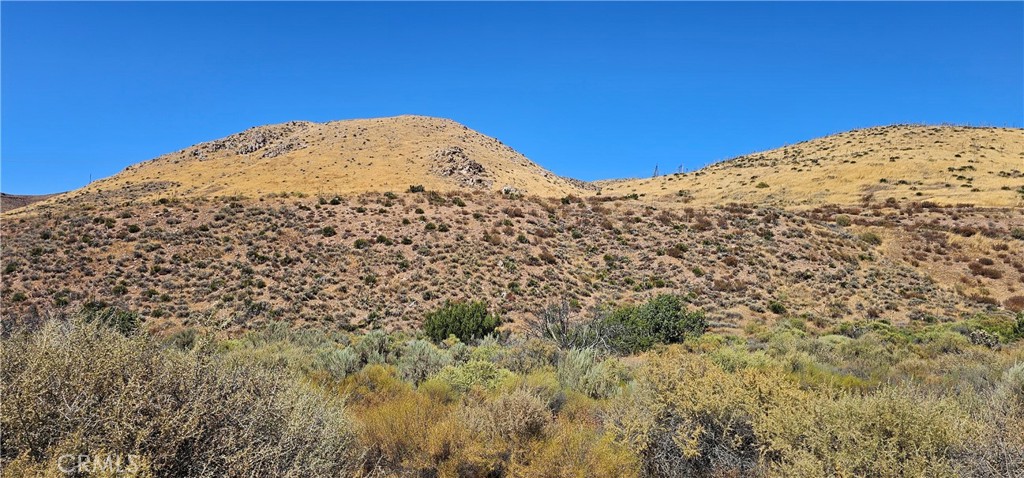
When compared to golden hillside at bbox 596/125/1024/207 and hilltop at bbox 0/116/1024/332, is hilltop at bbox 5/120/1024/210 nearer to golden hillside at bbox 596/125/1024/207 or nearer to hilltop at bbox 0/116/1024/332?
golden hillside at bbox 596/125/1024/207

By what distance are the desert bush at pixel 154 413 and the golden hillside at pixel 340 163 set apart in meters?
47.2

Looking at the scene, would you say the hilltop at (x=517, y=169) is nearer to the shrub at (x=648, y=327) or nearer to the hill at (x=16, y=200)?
the hill at (x=16, y=200)

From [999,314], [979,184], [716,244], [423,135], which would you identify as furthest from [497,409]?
[423,135]

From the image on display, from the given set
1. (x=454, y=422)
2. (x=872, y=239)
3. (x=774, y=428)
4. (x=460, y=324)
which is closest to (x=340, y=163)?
(x=460, y=324)

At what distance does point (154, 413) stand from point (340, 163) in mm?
63539

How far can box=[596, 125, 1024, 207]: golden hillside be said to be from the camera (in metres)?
44.2

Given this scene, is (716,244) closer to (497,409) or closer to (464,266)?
(464,266)

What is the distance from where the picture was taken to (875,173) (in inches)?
2042

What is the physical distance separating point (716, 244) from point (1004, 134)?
64.5 metres

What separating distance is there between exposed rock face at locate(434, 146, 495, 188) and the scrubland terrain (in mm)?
986

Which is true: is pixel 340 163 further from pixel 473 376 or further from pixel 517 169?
pixel 473 376

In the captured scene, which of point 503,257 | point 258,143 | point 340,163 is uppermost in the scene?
point 258,143

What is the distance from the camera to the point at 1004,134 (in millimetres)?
63719

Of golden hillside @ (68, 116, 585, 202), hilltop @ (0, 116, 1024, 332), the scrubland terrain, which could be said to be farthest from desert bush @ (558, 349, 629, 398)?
golden hillside @ (68, 116, 585, 202)
